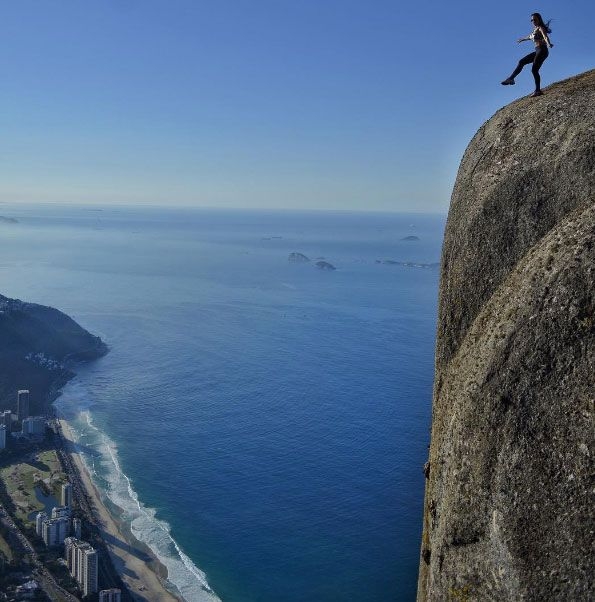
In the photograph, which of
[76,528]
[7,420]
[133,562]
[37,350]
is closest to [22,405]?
[7,420]

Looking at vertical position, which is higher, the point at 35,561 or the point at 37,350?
the point at 37,350

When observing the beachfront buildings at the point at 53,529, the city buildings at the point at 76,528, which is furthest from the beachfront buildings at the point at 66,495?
the city buildings at the point at 76,528

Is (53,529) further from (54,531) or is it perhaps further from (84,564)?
(84,564)

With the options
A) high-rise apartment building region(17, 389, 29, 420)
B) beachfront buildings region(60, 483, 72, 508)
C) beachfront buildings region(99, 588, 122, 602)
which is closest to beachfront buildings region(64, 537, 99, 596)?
beachfront buildings region(99, 588, 122, 602)

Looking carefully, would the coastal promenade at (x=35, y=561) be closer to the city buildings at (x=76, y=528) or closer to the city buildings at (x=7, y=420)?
the city buildings at (x=76, y=528)

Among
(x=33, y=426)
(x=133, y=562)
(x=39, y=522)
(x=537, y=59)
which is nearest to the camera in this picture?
(x=537, y=59)

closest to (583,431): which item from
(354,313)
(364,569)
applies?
(364,569)

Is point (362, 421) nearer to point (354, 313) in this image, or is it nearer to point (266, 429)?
point (266, 429)
